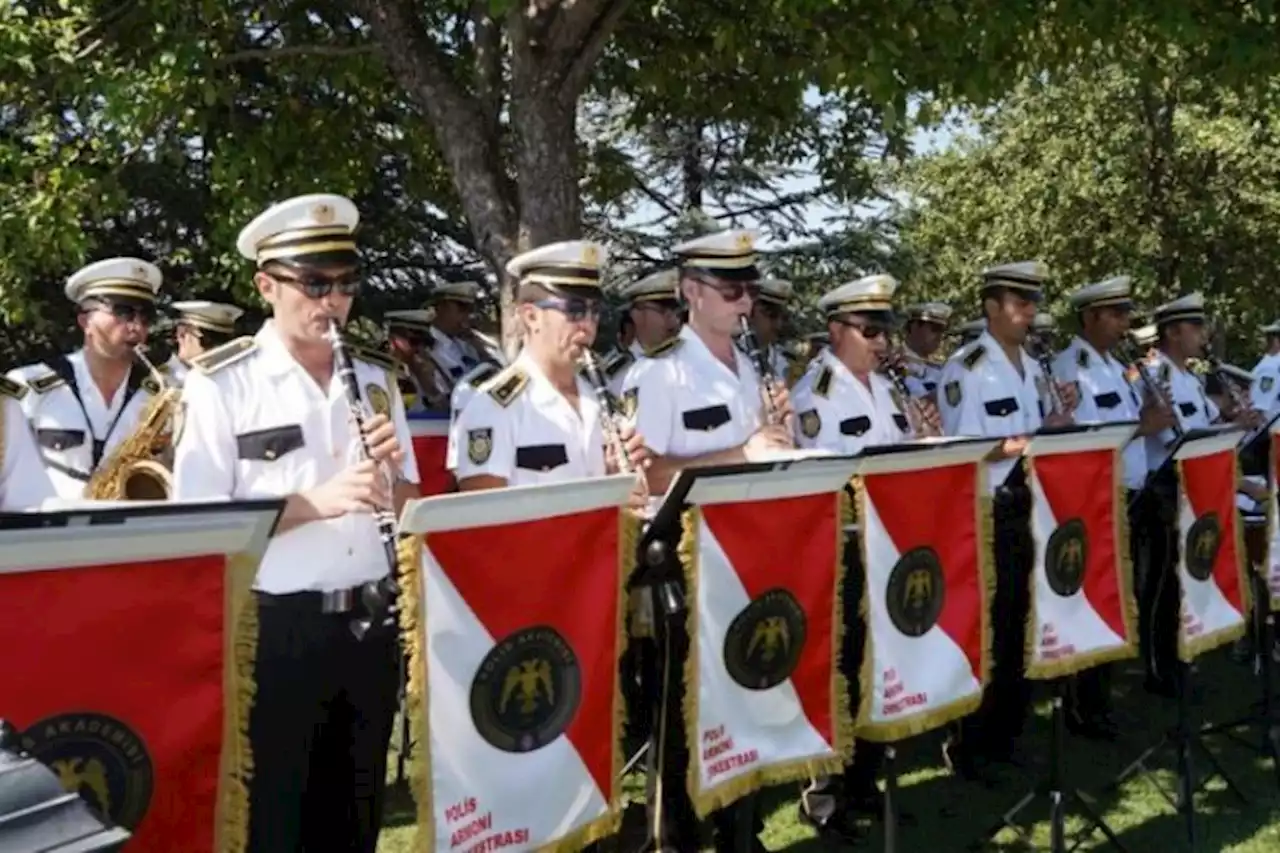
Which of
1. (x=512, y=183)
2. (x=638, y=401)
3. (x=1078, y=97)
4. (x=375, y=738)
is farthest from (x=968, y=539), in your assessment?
(x=1078, y=97)

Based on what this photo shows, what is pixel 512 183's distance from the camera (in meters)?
8.02

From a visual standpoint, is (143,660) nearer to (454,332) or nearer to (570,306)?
(570,306)

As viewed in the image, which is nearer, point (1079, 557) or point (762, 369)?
point (1079, 557)

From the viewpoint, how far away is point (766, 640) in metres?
4.23

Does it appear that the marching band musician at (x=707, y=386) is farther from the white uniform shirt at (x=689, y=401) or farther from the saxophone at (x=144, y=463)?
the saxophone at (x=144, y=463)

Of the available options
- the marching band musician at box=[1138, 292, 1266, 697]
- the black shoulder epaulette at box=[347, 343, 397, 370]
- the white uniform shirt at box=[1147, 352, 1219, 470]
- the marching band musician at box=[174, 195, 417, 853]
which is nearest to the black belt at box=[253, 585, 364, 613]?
the marching band musician at box=[174, 195, 417, 853]

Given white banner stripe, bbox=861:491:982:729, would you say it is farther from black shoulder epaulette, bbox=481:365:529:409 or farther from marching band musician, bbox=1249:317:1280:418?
marching band musician, bbox=1249:317:1280:418

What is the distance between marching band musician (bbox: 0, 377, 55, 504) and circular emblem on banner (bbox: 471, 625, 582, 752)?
54.0 inches

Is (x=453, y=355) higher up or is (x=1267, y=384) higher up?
(x=453, y=355)

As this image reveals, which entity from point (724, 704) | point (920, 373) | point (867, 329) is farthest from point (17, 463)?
point (920, 373)

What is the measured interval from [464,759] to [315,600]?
59cm

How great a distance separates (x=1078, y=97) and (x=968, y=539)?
53.8 feet

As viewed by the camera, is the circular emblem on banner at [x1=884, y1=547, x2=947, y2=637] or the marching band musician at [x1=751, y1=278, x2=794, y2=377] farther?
the marching band musician at [x1=751, y1=278, x2=794, y2=377]

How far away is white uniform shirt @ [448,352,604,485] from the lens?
4.40 metres
